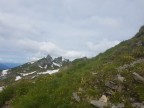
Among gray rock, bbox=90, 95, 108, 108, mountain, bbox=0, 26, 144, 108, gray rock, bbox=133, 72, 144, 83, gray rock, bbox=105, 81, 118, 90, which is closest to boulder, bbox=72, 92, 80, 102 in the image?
mountain, bbox=0, 26, 144, 108

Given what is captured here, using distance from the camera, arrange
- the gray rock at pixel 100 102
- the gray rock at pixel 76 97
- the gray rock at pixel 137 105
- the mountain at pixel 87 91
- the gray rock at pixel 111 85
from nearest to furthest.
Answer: the gray rock at pixel 137 105 < the gray rock at pixel 100 102 < the mountain at pixel 87 91 < the gray rock at pixel 76 97 < the gray rock at pixel 111 85

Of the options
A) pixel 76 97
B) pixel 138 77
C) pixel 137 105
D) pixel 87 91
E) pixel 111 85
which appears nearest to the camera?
pixel 137 105

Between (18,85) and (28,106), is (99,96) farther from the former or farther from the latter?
(18,85)

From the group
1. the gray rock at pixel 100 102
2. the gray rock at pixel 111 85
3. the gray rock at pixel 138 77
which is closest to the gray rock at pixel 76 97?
the gray rock at pixel 100 102

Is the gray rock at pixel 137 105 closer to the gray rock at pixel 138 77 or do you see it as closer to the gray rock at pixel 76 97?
the gray rock at pixel 138 77

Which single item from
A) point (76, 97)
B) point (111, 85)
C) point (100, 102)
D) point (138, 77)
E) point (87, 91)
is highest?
point (138, 77)

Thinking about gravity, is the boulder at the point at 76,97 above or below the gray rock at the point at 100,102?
above

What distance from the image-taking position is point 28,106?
2167cm

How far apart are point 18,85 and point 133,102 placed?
1063 cm

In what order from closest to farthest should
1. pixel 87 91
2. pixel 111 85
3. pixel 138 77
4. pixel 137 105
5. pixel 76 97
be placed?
pixel 137 105 < pixel 76 97 < pixel 87 91 < pixel 111 85 < pixel 138 77

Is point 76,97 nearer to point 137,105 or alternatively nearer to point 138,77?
point 137,105

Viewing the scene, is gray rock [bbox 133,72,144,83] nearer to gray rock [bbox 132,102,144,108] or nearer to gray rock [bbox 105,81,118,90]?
gray rock [bbox 105,81,118,90]

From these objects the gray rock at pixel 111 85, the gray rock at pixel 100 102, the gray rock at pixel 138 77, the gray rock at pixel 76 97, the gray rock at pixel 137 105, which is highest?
the gray rock at pixel 138 77

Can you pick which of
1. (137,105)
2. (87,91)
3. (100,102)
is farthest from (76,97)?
(137,105)
